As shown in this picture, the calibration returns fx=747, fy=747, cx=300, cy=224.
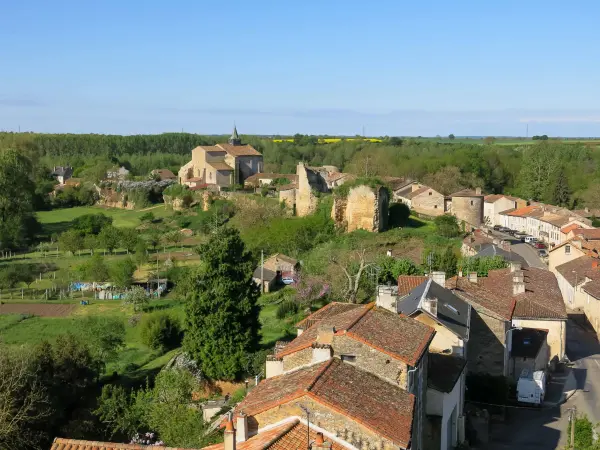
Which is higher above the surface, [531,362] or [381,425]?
[381,425]

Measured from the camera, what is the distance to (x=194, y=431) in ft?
62.5

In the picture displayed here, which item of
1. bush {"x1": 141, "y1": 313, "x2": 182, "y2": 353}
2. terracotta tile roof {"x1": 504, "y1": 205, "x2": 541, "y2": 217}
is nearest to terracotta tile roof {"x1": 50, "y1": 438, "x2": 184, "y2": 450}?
bush {"x1": 141, "y1": 313, "x2": 182, "y2": 353}

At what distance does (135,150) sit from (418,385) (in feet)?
359

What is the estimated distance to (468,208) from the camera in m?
60.2

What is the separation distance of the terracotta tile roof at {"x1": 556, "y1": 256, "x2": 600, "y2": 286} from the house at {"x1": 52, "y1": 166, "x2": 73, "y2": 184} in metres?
68.9

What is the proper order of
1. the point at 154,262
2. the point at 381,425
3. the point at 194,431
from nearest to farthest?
the point at 381,425 < the point at 194,431 < the point at 154,262

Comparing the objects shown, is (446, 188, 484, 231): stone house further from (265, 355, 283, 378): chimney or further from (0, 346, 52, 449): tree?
(265, 355, 283, 378): chimney

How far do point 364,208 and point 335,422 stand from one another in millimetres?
32448

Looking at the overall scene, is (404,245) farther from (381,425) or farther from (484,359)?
(381,425)

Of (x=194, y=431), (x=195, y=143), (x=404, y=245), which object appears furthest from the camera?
(x=195, y=143)

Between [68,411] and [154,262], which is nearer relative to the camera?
[68,411]

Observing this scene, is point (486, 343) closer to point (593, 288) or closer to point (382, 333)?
Result: point (382, 333)

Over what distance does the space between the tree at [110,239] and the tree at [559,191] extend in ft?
140

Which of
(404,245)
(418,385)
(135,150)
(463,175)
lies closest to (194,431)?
(418,385)
